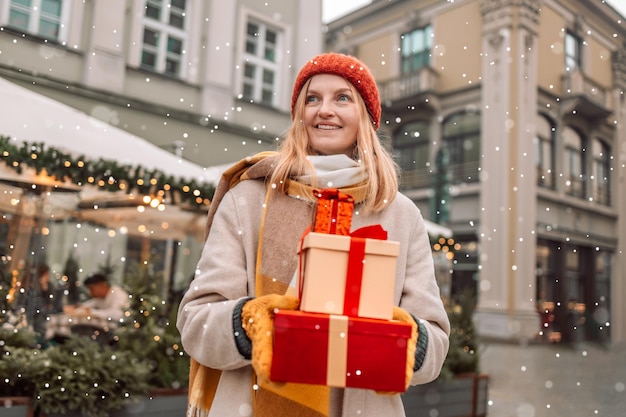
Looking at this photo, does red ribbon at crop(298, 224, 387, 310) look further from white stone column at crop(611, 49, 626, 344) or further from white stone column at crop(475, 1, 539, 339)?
white stone column at crop(611, 49, 626, 344)

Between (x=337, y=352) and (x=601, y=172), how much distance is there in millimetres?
17020

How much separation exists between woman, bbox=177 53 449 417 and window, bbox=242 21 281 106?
9.29 meters

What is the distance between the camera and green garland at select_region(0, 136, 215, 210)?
4.43m

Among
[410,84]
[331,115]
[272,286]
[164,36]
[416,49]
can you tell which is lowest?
[272,286]

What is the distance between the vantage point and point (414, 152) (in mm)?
16781

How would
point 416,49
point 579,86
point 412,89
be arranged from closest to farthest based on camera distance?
point 579,86 → point 412,89 → point 416,49

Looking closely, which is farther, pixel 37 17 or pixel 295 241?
pixel 37 17

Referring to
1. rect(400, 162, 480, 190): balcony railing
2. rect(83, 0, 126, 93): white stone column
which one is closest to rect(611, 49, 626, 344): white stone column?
rect(400, 162, 480, 190): balcony railing

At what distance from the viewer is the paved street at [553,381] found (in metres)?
6.31

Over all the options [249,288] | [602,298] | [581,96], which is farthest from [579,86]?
[249,288]

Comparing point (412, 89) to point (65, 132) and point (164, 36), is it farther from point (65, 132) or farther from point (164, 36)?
point (65, 132)

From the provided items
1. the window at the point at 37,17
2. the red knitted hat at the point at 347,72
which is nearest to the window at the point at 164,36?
the window at the point at 37,17

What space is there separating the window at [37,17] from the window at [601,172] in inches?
535


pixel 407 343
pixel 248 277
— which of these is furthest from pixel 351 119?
pixel 407 343
